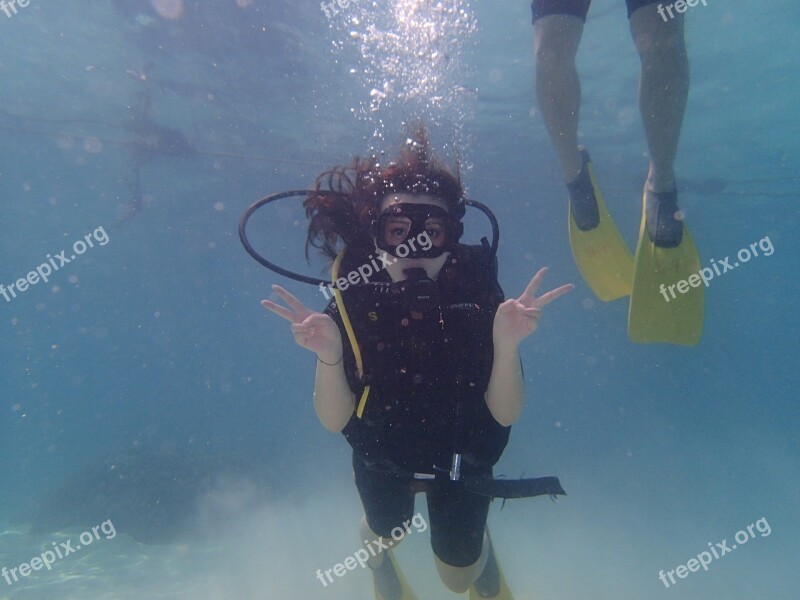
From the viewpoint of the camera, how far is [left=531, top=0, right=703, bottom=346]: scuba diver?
4566mm

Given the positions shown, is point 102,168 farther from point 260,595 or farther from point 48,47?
point 260,595

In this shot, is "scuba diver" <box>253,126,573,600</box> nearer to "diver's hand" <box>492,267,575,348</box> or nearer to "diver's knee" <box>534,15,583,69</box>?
"diver's hand" <box>492,267,575,348</box>

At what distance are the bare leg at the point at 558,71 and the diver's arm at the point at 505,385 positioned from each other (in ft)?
8.79

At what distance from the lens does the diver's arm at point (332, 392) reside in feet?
12.1

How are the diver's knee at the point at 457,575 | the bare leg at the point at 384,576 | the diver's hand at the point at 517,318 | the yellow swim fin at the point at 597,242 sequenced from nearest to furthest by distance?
1. the diver's hand at the point at 517,318
2. the diver's knee at the point at 457,575
3. the bare leg at the point at 384,576
4. the yellow swim fin at the point at 597,242

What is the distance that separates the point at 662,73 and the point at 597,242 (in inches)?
74.8

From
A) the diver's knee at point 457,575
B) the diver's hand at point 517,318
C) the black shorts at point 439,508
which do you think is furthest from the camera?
the diver's knee at point 457,575

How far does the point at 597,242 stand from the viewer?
5891mm

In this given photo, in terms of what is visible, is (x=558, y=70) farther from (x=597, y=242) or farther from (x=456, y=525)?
(x=456, y=525)

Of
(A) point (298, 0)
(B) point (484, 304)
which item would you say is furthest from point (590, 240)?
(A) point (298, 0)

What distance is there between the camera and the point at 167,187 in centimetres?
3153

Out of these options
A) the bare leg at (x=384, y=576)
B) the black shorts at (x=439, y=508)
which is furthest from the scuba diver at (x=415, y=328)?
the bare leg at (x=384, y=576)

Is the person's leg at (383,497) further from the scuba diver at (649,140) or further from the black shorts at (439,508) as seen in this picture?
the scuba diver at (649,140)

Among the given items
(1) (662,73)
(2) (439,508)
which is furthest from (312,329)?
(1) (662,73)
